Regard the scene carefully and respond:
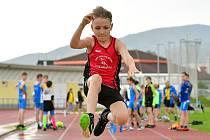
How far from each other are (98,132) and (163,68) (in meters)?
89.9

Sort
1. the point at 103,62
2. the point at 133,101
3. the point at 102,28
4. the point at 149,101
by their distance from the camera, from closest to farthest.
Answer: the point at 102,28 → the point at 103,62 → the point at 133,101 → the point at 149,101

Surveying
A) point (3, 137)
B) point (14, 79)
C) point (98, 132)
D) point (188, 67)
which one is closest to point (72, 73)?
point (14, 79)

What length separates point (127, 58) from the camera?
6750 millimetres

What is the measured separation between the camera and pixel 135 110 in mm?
18766

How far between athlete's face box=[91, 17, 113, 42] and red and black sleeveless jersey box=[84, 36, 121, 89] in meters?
0.11

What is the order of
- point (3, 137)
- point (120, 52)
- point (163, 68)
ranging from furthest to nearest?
1. point (163, 68)
2. point (3, 137)
3. point (120, 52)

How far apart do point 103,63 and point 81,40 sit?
1.42 feet

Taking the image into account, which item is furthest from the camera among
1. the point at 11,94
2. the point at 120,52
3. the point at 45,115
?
the point at 11,94

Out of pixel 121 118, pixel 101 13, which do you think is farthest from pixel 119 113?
pixel 101 13

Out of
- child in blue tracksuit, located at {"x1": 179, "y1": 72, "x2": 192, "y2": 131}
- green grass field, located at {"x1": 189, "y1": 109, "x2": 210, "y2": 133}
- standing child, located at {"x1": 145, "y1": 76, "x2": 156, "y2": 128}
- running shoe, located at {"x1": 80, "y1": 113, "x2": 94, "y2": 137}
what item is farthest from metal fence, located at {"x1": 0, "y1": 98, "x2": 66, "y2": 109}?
running shoe, located at {"x1": 80, "y1": 113, "x2": 94, "y2": 137}

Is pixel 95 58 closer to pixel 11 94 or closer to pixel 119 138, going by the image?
pixel 119 138

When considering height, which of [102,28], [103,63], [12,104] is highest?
[102,28]

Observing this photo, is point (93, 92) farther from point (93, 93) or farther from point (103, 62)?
point (103, 62)

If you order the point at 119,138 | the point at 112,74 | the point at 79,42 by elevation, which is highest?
the point at 79,42
